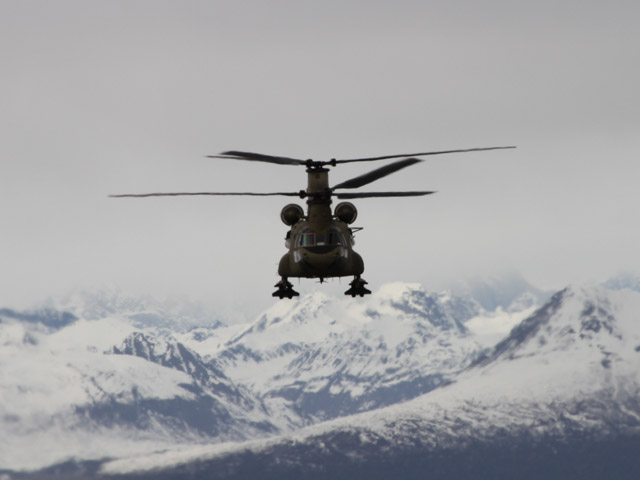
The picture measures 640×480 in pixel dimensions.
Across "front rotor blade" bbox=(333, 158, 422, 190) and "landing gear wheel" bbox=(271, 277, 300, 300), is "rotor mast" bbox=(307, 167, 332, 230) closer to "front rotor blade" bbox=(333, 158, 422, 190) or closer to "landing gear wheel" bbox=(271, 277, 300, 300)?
"front rotor blade" bbox=(333, 158, 422, 190)

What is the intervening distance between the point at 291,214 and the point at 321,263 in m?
5.54

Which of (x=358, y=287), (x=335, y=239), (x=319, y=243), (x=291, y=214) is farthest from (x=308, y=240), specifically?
(x=358, y=287)

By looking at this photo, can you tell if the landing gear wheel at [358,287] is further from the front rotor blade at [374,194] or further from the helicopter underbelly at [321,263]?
the front rotor blade at [374,194]

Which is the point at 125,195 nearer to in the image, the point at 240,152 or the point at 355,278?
the point at 240,152

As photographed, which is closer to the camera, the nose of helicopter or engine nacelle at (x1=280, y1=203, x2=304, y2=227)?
the nose of helicopter

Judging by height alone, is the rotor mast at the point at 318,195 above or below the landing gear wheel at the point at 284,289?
above

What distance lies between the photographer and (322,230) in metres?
99.4

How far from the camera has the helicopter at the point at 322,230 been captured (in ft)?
322

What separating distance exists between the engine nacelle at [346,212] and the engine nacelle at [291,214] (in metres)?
2.52

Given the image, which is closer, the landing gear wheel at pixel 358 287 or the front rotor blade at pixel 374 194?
the front rotor blade at pixel 374 194

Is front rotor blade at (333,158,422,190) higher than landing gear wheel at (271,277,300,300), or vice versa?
front rotor blade at (333,158,422,190)

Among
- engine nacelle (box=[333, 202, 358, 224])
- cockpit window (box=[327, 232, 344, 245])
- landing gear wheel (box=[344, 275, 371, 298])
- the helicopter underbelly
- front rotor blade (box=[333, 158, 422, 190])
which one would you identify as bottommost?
landing gear wheel (box=[344, 275, 371, 298])

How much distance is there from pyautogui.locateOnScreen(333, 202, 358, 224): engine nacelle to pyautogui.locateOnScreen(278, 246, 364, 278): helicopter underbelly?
2326 millimetres

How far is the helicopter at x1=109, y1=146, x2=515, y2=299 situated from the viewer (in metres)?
98.2
